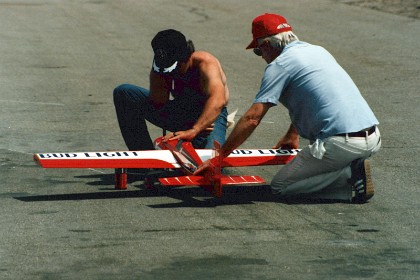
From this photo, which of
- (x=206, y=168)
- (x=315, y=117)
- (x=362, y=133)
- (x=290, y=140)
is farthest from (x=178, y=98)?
(x=362, y=133)

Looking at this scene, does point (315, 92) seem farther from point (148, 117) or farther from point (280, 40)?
point (148, 117)

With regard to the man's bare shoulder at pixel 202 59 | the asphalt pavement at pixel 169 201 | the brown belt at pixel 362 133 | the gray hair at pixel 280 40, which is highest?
the gray hair at pixel 280 40

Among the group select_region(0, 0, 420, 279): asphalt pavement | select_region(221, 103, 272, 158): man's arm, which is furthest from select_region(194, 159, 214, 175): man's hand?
select_region(221, 103, 272, 158): man's arm

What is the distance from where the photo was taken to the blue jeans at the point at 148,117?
9.87m

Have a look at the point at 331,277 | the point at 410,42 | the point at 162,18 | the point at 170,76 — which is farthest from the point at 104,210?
the point at 162,18

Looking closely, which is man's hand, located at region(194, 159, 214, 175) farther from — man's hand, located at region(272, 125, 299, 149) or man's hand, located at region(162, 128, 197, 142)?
man's hand, located at region(272, 125, 299, 149)

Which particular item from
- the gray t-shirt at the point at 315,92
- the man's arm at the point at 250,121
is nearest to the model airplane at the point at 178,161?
the man's arm at the point at 250,121

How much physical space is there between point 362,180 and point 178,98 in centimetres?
200

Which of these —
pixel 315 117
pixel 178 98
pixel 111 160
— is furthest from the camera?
pixel 178 98

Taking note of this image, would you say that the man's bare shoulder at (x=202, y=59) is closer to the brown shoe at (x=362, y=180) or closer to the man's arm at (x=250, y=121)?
the man's arm at (x=250, y=121)

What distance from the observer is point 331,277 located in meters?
6.80

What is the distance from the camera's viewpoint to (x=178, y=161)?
9195 millimetres

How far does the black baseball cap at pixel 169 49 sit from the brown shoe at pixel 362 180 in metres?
1.74

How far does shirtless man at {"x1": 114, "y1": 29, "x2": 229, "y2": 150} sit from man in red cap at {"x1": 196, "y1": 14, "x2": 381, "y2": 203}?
73 centimetres
